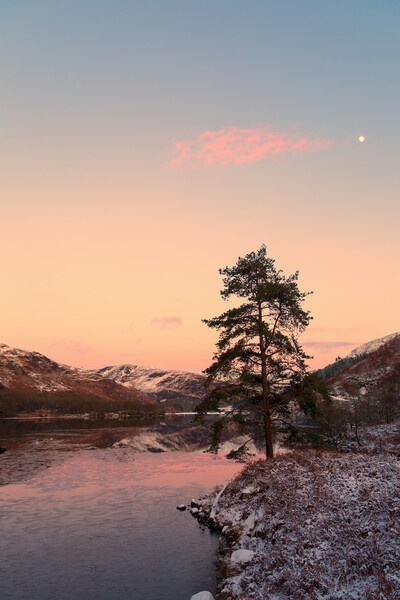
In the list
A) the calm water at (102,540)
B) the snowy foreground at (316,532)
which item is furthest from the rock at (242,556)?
the calm water at (102,540)

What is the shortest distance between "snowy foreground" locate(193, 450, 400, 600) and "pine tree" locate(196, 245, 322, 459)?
15.3 ft

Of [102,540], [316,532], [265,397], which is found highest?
[265,397]

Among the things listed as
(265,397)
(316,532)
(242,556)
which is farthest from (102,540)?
(265,397)

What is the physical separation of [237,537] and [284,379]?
12.0 meters

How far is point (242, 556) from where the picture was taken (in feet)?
53.6

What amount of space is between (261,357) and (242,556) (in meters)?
14.5

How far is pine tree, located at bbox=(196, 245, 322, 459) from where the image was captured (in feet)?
91.6

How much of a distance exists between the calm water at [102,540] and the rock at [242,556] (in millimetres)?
1438

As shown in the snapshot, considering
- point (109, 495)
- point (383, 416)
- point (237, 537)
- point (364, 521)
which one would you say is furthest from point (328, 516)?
point (383, 416)

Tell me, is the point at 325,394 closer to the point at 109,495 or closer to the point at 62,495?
the point at 109,495

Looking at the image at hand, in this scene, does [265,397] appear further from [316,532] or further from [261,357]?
[316,532]

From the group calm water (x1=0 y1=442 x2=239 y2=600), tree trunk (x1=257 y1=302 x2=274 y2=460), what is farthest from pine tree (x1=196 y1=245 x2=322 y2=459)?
calm water (x1=0 y1=442 x2=239 y2=600)

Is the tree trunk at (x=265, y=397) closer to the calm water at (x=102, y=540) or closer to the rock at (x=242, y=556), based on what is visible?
the calm water at (x=102, y=540)

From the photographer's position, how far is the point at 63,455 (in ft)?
197
